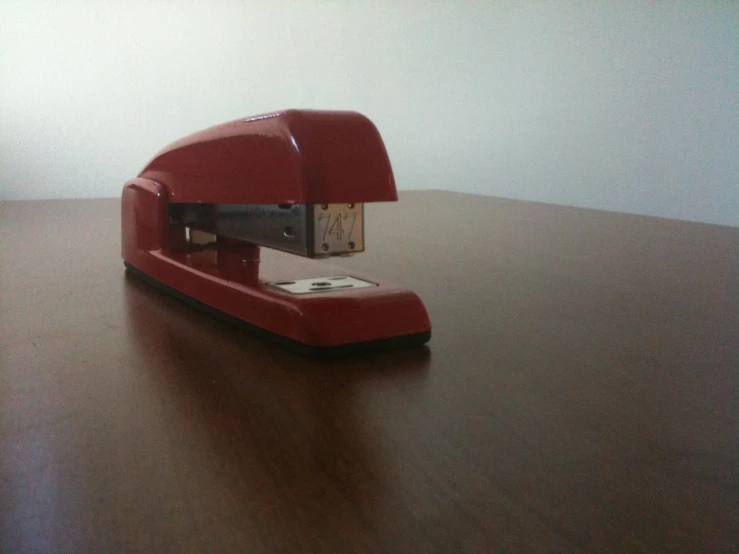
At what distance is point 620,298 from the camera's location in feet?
2.45

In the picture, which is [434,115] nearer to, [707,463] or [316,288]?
[316,288]

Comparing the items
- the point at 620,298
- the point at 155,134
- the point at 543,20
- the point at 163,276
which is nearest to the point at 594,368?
the point at 620,298

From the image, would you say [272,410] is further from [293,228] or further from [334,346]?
[293,228]

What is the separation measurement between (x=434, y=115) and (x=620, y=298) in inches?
84.9

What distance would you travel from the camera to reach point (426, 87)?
2760 mm

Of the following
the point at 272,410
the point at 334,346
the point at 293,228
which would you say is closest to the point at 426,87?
the point at 293,228

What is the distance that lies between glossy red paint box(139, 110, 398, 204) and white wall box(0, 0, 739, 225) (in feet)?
6.13

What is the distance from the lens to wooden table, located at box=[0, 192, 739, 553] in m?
0.27

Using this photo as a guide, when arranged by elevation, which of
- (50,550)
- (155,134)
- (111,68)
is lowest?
(50,550)

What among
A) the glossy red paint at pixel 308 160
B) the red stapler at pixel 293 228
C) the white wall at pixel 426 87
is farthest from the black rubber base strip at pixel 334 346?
the white wall at pixel 426 87

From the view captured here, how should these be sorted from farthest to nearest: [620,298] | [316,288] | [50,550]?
[620,298]
[316,288]
[50,550]

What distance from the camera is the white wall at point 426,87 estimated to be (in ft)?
7.36

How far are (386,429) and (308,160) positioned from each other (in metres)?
0.23

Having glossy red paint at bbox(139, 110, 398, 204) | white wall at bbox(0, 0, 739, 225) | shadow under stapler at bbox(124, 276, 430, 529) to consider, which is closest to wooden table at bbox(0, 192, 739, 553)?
shadow under stapler at bbox(124, 276, 430, 529)
